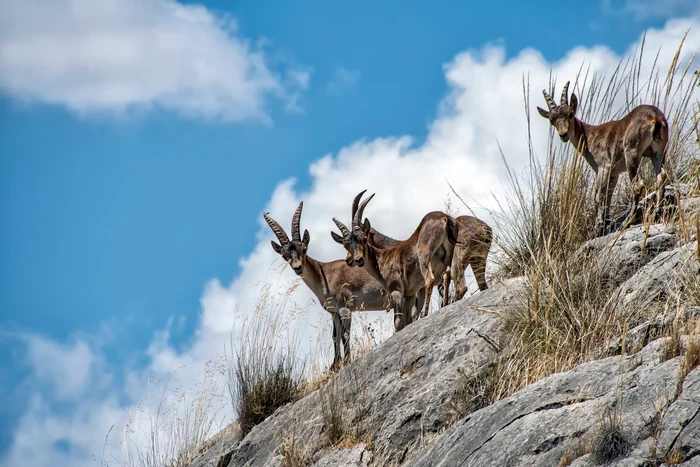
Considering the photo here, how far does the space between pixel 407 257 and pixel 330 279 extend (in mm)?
2739

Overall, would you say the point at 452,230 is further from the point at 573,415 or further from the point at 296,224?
the point at 573,415

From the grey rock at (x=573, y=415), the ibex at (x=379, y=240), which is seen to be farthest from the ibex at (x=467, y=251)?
the grey rock at (x=573, y=415)

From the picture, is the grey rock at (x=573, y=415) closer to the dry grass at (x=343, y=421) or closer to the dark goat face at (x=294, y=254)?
the dry grass at (x=343, y=421)

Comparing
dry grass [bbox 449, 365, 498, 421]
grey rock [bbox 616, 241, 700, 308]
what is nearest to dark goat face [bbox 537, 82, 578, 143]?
grey rock [bbox 616, 241, 700, 308]

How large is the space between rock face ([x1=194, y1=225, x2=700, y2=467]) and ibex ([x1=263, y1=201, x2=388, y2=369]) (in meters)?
4.08

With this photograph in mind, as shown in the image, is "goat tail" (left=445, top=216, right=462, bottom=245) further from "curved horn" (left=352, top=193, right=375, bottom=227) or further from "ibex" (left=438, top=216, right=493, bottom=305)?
"curved horn" (left=352, top=193, right=375, bottom=227)

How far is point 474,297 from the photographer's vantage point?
32.9 feet

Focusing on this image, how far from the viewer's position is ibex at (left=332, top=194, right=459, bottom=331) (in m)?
12.6

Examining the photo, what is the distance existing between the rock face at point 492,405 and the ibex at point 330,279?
4.08 meters

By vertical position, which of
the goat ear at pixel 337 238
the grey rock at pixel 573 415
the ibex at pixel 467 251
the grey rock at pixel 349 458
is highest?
the goat ear at pixel 337 238

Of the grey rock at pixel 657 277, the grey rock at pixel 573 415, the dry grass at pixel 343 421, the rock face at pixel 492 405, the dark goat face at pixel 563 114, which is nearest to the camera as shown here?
the grey rock at pixel 573 415

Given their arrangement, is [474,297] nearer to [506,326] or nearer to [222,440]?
[506,326]

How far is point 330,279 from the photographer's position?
15.8 metres

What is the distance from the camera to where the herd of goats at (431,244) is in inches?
426
